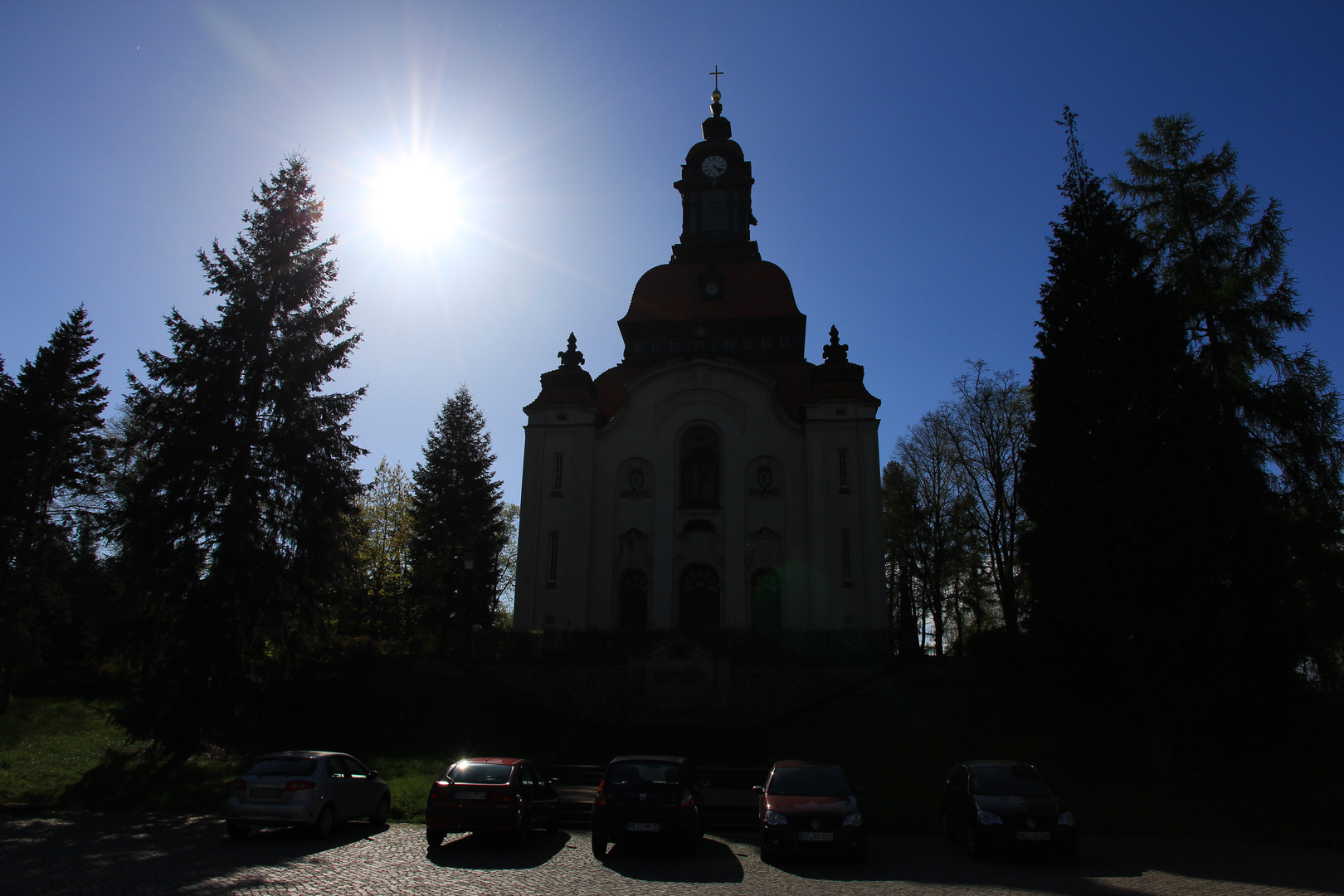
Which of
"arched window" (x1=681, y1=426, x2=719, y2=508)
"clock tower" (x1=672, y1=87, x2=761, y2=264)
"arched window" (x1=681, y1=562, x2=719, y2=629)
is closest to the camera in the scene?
"arched window" (x1=681, y1=562, x2=719, y2=629)

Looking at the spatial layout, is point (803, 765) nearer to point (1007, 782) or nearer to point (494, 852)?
point (1007, 782)

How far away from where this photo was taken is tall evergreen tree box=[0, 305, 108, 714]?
899 inches

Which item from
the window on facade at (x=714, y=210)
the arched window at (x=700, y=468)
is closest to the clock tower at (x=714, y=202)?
the window on facade at (x=714, y=210)

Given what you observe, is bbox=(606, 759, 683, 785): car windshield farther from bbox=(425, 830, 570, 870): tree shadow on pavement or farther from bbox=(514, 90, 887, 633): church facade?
bbox=(514, 90, 887, 633): church facade

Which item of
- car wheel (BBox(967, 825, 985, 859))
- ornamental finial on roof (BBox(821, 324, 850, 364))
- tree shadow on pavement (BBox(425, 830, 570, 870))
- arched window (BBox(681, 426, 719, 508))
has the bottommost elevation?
tree shadow on pavement (BBox(425, 830, 570, 870))

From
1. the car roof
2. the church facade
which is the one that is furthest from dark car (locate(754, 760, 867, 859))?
the church facade

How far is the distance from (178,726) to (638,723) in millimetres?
11739

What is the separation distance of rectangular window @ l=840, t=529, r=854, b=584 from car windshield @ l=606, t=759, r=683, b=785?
19.1 meters

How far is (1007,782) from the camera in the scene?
1162 cm

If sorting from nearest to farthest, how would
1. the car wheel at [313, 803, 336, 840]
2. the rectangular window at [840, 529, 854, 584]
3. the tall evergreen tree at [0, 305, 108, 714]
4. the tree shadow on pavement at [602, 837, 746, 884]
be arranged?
1. the tree shadow on pavement at [602, 837, 746, 884]
2. the car wheel at [313, 803, 336, 840]
3. the tall evergreen tree at [0, 305, 108, 714]
4. the rectangular window at [840, 529, 854, 584]

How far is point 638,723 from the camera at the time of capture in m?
24.0

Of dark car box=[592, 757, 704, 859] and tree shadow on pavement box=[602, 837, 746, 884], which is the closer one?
tree shadow on pavement box=[602, 837, 746, 884]

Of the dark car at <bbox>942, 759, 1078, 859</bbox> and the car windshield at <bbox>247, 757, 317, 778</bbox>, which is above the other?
the car windshield at <bbox>247, 757, 317, 778</bbox>

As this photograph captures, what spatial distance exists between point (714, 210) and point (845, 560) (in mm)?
21455
